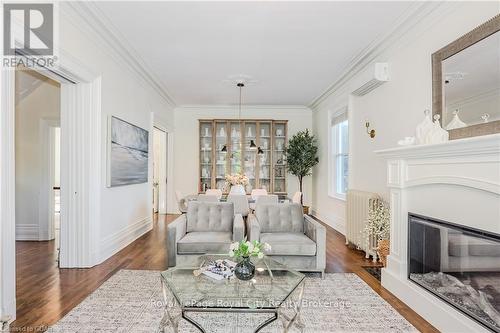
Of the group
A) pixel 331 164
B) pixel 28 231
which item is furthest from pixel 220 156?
pixel 28 231

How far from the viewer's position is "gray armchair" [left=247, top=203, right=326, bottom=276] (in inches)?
140

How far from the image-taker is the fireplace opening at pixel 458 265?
2.12 meters

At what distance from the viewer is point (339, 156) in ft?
22.1

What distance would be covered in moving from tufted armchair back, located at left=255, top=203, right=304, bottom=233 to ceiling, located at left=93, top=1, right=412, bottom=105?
2211mm

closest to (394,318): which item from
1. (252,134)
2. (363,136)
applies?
(363,136)

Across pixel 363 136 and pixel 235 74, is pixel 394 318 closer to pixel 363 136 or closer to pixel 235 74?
pixel 363 136

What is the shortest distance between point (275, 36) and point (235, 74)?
1.64m

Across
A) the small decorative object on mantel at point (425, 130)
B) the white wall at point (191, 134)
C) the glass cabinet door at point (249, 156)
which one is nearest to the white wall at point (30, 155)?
the white wall at point (191, 134)

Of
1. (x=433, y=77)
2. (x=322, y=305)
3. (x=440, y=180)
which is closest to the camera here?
(x=440, y=180)

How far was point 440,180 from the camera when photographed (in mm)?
2582

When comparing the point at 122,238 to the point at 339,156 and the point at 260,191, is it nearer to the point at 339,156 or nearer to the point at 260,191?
the point at 260,191

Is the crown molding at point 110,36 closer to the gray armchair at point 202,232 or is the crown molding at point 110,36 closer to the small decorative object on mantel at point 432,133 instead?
the gray armchair at point 202,232

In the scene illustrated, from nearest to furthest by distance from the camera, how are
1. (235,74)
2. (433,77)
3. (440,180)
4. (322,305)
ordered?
(440,180) → (322,305) → (433,77) → (235,74)

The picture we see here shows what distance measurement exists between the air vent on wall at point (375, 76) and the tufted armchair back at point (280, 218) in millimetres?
2045
